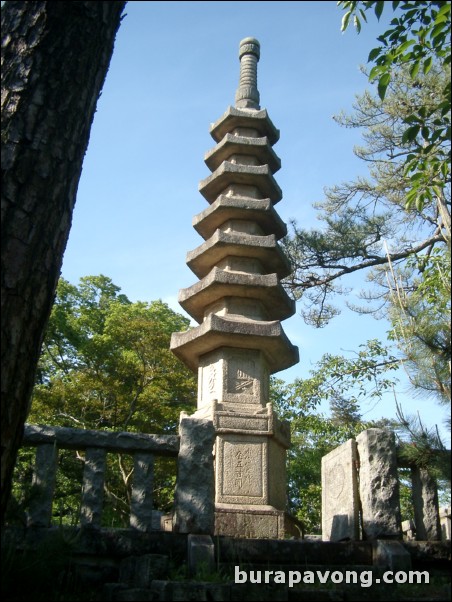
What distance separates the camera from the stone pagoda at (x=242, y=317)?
831 centimetres

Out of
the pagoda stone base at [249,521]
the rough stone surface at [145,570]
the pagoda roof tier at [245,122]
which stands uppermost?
the pagoda roof tier at [245,122]

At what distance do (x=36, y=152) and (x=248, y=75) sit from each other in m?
10.3

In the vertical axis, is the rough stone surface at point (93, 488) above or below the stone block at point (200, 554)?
above

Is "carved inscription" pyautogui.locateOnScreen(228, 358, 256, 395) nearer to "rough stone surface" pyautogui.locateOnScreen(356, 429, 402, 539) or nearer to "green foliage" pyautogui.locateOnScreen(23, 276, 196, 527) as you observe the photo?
"rough stone surface" pyautogui.locateOnScreen(356, 429, 402, 539)

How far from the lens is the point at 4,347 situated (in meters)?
2.86

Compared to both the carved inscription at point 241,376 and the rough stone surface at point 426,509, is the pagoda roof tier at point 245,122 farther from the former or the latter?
the rough stone surface at point 426,509

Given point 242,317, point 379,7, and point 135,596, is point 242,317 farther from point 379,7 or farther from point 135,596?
point 135,596

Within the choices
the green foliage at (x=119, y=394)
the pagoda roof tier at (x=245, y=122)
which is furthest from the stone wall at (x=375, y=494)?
the green foliage at (x=119, y=394)

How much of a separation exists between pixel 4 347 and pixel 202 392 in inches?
265

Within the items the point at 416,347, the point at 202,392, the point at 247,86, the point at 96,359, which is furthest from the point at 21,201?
the point at 96,359

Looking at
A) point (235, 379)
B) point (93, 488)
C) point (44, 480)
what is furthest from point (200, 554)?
point (235, 379)

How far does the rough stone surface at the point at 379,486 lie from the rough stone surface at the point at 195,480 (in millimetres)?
1418

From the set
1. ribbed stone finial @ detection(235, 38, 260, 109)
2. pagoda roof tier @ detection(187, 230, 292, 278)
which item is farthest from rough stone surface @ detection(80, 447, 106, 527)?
ribbed stone finial @ detection(235, 38, 260, 109)

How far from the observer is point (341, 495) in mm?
6375
